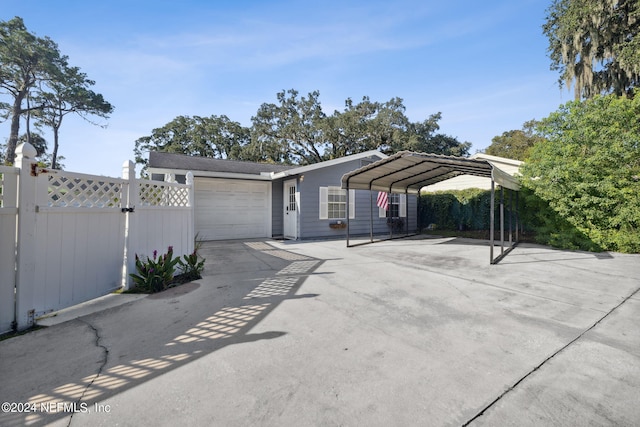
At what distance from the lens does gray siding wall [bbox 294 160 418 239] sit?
32.6ft

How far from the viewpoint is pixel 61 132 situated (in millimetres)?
26375

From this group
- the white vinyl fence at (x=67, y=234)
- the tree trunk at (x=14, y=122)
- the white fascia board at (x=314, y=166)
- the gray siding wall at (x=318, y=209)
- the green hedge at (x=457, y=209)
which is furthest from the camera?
the tree trunk at (x=14, y=122)

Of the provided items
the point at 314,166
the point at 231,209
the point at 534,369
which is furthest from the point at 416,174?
the point at 534,369

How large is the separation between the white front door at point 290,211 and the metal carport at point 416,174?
256 centimetres

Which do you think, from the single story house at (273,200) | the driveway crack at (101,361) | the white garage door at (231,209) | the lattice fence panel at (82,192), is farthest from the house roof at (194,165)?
the driveway crack at (101,361)

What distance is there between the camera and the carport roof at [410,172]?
602 centimetres

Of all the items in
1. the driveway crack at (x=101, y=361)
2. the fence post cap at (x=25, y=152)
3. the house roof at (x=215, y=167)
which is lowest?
the driveway crack at (x=101, y=361)

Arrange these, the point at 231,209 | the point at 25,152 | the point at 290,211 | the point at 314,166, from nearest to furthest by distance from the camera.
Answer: the point at 25,152
the point at 314,166
the point at 231,209
the point at 290,211

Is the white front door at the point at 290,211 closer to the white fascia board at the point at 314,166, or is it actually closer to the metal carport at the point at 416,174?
the white fascia board at the point at 314,166

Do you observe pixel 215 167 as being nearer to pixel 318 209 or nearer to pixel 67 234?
pixel 318 209

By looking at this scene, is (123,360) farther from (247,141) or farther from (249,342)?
(247,141)

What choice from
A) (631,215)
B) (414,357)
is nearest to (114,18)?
(414,357)

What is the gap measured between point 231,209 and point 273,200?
1668mm

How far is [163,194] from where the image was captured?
4.82 m
